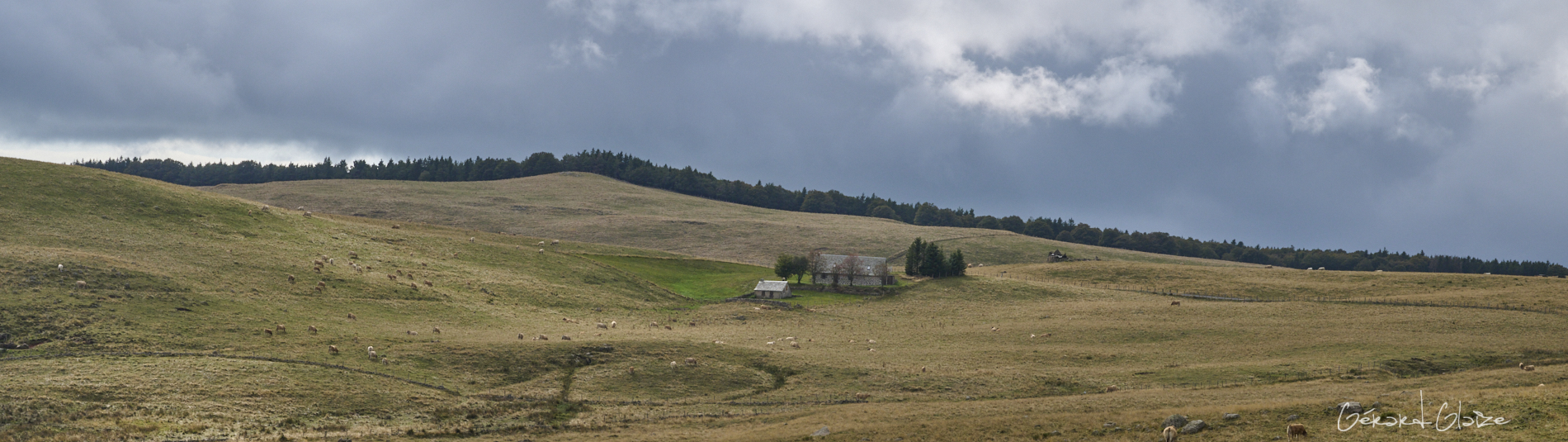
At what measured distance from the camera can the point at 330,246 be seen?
71.8 meters

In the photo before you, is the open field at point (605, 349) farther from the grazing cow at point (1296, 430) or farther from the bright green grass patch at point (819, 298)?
the bright green grass patch at point (819, 298)

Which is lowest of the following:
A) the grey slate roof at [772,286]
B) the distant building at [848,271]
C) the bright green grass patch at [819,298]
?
the bright green grass patch at [819,298]

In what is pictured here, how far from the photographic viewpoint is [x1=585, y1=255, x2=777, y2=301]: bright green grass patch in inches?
3467

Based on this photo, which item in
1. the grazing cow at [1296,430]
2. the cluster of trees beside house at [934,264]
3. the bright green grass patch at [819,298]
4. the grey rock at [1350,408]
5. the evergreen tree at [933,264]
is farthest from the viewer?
the evergreen tree at [933,264]

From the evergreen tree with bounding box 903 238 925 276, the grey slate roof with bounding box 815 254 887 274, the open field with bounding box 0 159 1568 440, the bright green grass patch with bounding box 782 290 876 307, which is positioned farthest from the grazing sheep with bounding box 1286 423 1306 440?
the evergreen tree with bounding box 903 238 925 276

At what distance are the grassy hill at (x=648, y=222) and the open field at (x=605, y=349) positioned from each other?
4979 centimetres

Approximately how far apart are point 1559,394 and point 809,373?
2867 cm

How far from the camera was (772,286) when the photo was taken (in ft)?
282

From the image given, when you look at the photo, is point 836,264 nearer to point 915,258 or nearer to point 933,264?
point 933,264

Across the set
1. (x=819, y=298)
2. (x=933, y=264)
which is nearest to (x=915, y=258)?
(x=933, y=264)

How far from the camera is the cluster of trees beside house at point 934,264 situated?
97.5m

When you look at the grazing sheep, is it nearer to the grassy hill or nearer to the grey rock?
the grey rock

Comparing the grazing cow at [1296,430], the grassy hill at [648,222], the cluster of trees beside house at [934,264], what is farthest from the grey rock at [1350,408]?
the grassy hill at [648,222]

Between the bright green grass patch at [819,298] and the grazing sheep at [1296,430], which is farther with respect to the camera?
the bright green grass patch at [819,298]
